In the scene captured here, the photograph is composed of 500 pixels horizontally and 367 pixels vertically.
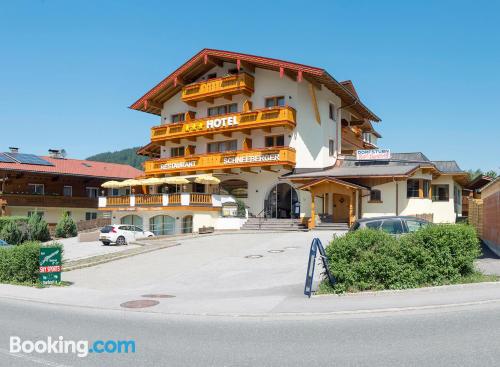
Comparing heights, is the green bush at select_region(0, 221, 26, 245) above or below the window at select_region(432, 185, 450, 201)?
below

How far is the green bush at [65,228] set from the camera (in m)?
40.1

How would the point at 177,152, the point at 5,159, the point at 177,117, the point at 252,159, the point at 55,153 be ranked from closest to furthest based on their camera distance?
1. the point at 252,159
2. the point at 177,117
3. the point at 177,152
4. the point at 5,159
5. the point at 55,153

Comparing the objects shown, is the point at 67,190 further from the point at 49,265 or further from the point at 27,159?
the point at 49,265

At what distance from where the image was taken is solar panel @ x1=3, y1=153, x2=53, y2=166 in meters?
48.1

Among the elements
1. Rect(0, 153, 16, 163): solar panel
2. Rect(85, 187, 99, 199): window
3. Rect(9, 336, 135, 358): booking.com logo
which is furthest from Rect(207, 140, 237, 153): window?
Rect(9, 336, 135, 358): booking.com logo

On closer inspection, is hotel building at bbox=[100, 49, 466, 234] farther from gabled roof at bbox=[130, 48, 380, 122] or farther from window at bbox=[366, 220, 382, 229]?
window at bbox=[366, 220, 382, 229]

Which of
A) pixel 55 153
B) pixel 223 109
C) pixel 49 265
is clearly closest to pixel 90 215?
pixel 55 153

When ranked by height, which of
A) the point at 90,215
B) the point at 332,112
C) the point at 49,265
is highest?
the point at 332,112

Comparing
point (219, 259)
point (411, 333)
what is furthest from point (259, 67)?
point (411, 333)

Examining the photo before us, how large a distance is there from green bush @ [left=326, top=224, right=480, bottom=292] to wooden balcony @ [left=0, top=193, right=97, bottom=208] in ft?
136

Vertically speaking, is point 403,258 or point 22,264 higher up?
point 403,258

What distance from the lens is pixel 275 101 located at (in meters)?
37.2

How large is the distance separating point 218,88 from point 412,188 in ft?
56.4

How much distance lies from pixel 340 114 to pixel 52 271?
3052cm
